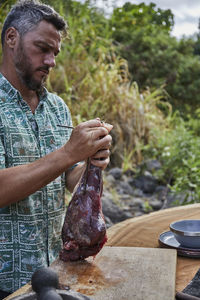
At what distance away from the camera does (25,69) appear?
228cm

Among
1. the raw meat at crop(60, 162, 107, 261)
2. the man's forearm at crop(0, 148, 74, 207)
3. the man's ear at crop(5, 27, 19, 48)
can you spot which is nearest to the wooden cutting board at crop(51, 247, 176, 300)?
the raw meat at crop(60, 162, 107, 261)

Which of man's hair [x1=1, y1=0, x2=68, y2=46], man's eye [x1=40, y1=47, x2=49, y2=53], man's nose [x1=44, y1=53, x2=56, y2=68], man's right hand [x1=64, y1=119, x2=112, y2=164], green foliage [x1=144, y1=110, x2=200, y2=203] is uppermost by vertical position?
man's hair [x1=1, y1=0, x2=68, y2=46]

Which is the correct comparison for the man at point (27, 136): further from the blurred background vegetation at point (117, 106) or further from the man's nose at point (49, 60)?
the blurred background vegetation at point (117, 106)

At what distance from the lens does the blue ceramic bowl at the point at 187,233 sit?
186cm

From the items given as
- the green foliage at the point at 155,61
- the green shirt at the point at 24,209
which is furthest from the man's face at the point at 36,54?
the green foliage at the point at 155,61

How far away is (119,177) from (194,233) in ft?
15.2

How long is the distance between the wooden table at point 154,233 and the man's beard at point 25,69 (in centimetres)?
100

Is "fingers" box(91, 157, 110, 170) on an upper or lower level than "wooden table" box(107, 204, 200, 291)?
upper

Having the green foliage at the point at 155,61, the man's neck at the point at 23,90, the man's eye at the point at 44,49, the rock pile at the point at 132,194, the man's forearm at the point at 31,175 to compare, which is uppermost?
the green foliage at the point at 155,61

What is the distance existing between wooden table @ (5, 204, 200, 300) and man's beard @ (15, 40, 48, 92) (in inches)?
39.2

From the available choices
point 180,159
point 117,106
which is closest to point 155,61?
point 117,106

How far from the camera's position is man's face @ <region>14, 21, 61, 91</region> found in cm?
225

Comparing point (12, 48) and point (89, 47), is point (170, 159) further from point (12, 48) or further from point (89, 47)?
point (12, 48)

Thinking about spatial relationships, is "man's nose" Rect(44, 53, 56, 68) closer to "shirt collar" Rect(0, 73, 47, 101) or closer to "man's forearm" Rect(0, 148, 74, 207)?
"shirt collar" Rect(0, 73, 47, 101)
